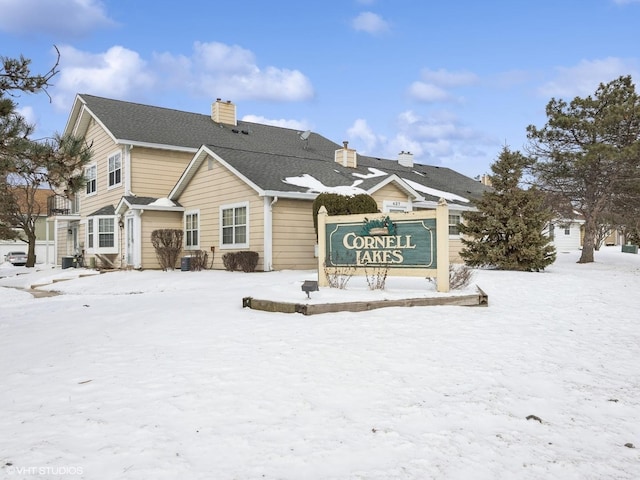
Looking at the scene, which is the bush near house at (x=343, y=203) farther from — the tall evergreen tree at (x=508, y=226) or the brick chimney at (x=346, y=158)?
the brick chimney at (x=346, y=158)

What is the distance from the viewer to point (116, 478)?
115 inches

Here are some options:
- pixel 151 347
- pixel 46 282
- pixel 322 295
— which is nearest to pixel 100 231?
pixel 46 282

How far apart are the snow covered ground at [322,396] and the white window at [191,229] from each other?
39.6 feet

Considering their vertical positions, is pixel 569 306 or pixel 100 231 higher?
pixel 100 231

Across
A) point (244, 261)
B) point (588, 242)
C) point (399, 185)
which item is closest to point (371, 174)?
point (399, 185)

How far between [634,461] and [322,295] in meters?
6.09

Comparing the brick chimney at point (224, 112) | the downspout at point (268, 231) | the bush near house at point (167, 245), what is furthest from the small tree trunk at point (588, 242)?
the brick chimney at point (224, 112)

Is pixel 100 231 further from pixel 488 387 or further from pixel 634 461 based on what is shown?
pixel 634 461

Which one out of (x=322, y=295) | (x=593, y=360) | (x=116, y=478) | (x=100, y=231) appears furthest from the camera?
(x=100, y=231)

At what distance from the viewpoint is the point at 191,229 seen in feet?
67.8

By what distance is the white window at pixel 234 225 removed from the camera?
57.6 feet

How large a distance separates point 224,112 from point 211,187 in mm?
9124

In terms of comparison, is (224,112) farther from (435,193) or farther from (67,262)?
(435,193)

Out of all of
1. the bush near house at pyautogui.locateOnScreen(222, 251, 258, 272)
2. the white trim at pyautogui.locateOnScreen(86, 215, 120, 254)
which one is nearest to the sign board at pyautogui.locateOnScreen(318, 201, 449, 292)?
the bush near house at pyautogui.locateOnScreen(222, 251, 258, 272)
